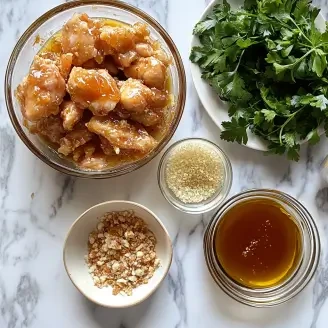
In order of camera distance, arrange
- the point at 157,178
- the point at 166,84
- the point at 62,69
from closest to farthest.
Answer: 1. the point at 62,69
2. the point at 166,84
3. the point at 157,178

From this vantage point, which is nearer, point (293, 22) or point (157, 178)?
point (293, 22)

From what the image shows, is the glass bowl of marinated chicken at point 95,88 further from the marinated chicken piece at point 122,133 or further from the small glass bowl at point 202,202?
the small glass bowl at point 202,202

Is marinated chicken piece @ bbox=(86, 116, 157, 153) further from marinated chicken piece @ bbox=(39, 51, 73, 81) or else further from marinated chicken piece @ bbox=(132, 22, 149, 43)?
marinated chicken piece @ bbox=(132, 22, 149, 43)

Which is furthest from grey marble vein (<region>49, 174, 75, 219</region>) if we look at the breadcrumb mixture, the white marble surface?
the breadcrumb mixture

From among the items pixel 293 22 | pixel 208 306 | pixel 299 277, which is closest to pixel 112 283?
pixel 208 306

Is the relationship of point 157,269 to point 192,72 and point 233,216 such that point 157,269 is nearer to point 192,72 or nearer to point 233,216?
point 233,216

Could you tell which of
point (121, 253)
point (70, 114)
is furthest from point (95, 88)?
point (121, 253)
